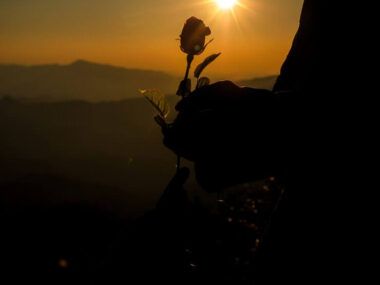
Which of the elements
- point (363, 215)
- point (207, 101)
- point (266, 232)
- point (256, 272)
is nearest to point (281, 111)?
point (207, 101)

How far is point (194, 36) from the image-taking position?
5.26 feet

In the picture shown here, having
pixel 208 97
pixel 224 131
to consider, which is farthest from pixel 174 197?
pixel 208 97

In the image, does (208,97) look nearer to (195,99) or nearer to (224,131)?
(195,99)

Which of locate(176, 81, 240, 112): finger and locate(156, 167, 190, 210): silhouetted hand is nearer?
locate(156, 167, 190, 210): silhouetted hand

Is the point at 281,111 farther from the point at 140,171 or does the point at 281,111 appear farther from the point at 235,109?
the point at 140,171

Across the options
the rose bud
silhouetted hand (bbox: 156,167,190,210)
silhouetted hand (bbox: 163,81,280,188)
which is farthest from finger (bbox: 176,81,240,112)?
silhouetted hand (bbox: 156,167,190,210)

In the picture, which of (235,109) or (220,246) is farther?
(220,246)

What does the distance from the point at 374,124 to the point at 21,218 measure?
6556cm

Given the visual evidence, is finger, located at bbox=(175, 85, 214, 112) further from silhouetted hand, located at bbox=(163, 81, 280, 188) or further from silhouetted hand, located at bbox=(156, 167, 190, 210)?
silhouetted hand, located at bbox=(156, 167, 190, 210)

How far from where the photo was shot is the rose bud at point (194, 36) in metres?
1.59

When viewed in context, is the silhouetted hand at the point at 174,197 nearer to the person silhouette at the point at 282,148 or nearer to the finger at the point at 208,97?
the person silhouette at the point at 282,148

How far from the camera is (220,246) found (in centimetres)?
1409

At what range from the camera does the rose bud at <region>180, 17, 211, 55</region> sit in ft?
5.23

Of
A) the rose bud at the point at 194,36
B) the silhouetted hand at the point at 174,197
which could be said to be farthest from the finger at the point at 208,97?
the silhouetted hand at the point at 174,197
